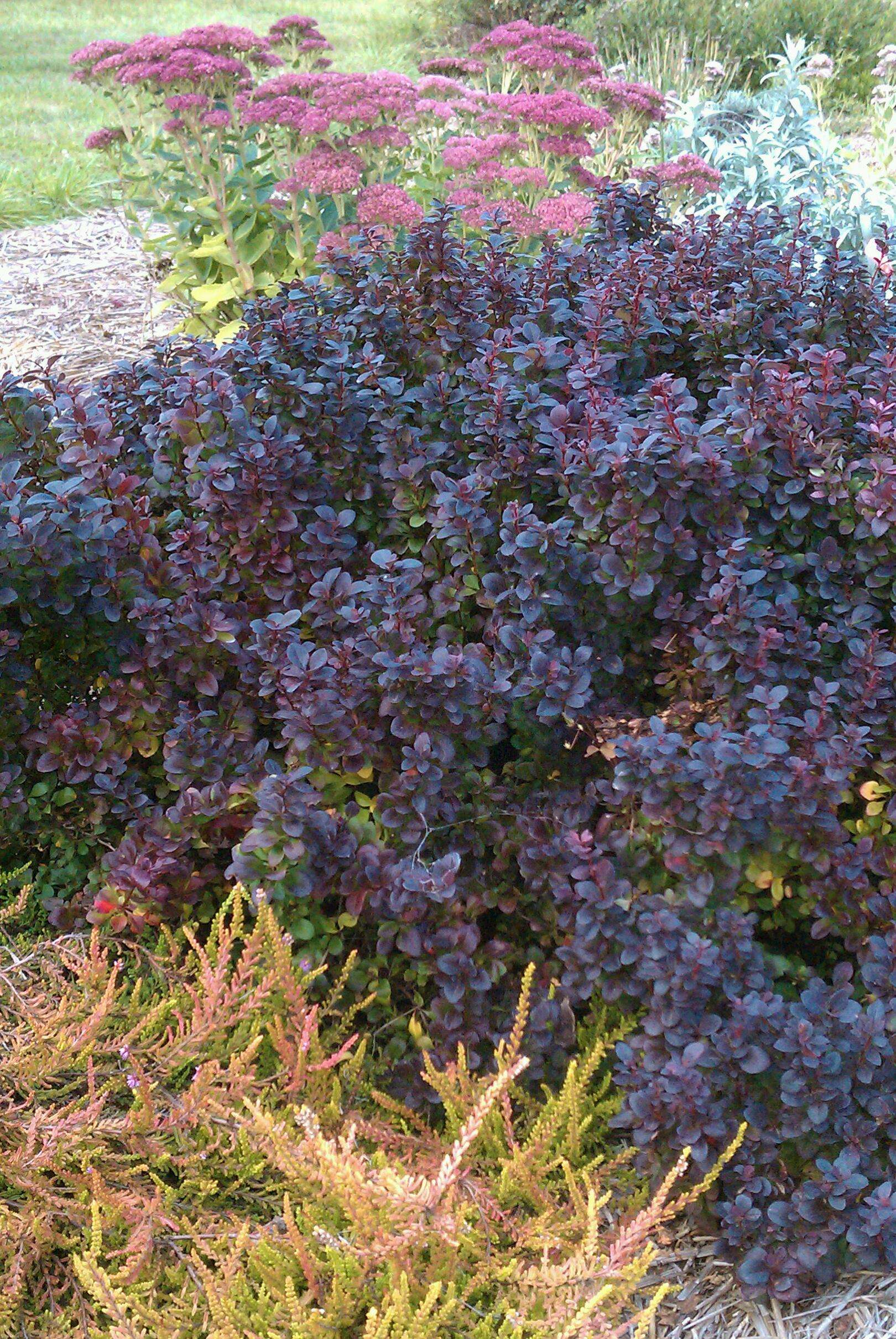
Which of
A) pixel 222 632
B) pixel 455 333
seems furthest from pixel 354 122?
pixel 222 632

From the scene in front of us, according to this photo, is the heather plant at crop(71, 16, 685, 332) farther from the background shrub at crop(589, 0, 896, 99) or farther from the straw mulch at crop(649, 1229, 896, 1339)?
the background shrub at crop(589, 0, 896, 99)

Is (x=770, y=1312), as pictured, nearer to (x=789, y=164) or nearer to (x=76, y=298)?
(x=789, y=164)

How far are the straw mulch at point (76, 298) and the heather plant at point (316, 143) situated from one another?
0.50 metres

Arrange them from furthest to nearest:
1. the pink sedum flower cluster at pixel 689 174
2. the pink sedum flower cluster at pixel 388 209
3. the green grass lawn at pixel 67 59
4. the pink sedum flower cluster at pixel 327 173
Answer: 1. the green grass lawn at pixel 67 59
2. the pink sedum flower cluster at pixel 689 174
3. the pink sedum flower cluster at pixel 327 173
4. the pink sedum flower cluster at pixel 388 209

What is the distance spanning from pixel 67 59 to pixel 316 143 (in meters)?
10.8

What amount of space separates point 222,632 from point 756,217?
169 cm

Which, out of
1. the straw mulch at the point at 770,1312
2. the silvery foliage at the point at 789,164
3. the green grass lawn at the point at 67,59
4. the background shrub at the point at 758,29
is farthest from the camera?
the background shrub at the point at 758,29

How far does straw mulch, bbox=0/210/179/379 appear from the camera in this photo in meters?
4.78

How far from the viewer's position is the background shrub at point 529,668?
1634mm

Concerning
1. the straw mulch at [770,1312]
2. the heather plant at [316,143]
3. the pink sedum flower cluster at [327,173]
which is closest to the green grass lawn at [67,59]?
the heather plant at [316,143]

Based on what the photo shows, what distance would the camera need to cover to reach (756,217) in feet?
8.96

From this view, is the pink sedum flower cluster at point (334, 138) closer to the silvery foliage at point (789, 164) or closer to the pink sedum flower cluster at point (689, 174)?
the pink sedum flower cluster at point (689, 174)

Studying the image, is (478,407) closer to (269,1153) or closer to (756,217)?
(756,217)

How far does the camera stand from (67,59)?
12688mm
